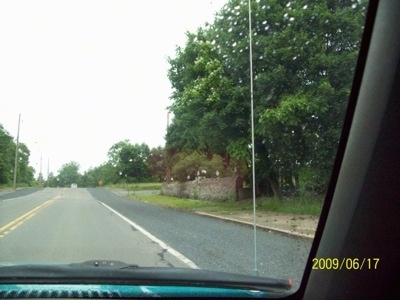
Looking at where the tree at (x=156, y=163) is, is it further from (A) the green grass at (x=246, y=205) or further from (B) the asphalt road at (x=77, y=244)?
(A) the green grass at (x=246, y=205)

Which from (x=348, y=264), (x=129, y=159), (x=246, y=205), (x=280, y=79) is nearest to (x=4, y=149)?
(x=129, y=159)

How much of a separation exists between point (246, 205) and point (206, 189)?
5130mm

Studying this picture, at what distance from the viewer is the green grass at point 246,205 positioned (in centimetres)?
617

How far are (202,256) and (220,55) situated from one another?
3.18m

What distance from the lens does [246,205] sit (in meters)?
12.0

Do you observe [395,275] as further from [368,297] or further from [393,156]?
[393,156]

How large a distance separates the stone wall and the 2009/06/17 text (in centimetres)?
659

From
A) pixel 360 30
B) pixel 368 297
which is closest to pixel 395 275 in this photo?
pixel 368 297

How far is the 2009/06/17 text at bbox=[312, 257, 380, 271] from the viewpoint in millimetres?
3726

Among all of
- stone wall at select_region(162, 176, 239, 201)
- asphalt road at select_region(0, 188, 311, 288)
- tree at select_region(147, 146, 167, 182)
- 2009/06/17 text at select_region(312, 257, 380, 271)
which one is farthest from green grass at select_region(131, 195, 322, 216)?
tree at select_region(147, 146, 167, 182)

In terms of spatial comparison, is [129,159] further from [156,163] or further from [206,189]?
[206,189]

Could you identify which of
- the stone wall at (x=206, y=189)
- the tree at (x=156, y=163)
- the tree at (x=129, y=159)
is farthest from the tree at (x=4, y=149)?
the stone wall at (x=206, y=189)

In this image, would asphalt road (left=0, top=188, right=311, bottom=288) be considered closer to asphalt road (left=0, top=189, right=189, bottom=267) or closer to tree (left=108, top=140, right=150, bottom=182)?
asphalt road (left=0, top=189, right=189, bottom=267)

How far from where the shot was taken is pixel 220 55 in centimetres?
765
